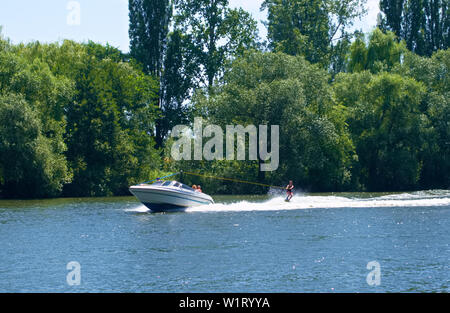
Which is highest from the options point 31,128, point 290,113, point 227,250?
point 290,113

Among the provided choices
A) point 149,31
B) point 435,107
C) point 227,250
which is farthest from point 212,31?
point 227,250

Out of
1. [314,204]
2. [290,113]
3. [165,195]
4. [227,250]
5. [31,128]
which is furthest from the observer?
[290,113]

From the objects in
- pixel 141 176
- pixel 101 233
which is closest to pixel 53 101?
pixel 141 176

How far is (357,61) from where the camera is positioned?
78.1 metres

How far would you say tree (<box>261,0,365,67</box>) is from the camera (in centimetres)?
8481

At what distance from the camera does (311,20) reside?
283ft

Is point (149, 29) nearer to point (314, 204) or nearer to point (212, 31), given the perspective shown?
point (212, 31)

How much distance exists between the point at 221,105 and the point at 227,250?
38.7m

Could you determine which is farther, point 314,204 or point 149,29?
point 149,29

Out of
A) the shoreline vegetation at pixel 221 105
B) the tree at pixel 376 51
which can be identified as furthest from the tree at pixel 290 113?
the tree at pixel 376 51

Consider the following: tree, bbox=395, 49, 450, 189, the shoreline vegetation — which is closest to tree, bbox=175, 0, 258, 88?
the shoreline vegetation

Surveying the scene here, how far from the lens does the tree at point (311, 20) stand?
278ft

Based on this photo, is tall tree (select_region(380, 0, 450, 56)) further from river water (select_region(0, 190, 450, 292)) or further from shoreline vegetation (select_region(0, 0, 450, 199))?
river water (select_region(0, 190, 450, 292))
